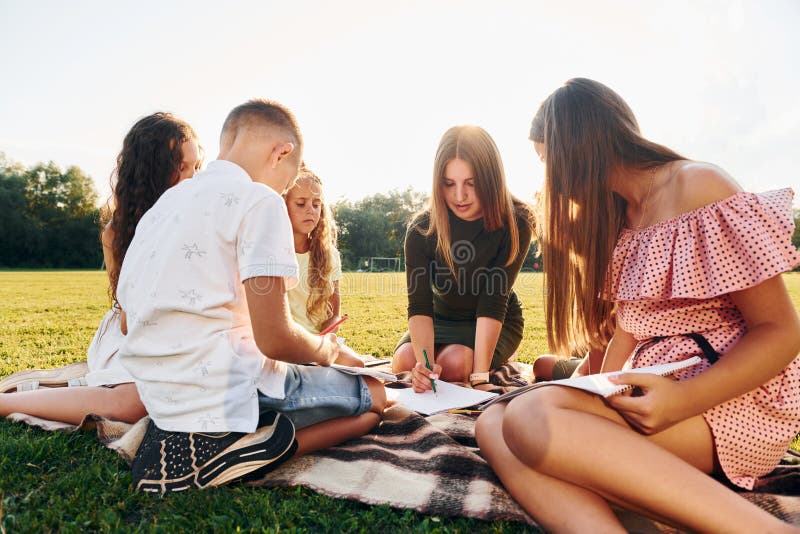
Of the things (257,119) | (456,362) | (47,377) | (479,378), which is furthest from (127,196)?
(479,378)

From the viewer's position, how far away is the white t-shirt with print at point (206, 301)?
1.75 metres

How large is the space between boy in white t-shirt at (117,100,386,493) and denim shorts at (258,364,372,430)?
24 mm

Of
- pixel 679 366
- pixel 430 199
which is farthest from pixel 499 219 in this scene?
pixel 679 366

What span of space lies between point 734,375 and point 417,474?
1.08m

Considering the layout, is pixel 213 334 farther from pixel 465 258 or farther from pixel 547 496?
pixel 465 258

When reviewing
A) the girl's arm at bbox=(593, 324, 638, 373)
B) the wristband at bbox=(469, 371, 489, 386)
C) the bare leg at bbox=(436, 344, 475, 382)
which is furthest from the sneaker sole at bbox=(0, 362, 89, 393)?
the girl's arm at bbox=(593, 324, 638, 373)

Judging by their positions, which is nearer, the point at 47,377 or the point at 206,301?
the point at 206,301

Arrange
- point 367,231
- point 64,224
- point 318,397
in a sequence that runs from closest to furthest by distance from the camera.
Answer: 1. point 318,397
2. point 64,224
3. point 367,231

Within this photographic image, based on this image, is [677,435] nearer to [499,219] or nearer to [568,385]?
[568,385]

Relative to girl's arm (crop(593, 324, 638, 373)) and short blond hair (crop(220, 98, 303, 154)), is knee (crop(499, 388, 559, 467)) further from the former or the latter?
short blond hair (crop(220, 98, 303, 154))

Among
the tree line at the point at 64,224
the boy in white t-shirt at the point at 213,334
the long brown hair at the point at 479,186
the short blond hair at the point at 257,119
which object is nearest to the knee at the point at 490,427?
the boy in white t-shirt at the point at 213,334

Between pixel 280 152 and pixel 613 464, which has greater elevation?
pixel 280 152

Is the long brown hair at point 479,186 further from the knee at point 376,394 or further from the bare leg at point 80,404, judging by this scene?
the bare leg at point 80,404

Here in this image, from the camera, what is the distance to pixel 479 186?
3.17 metres
